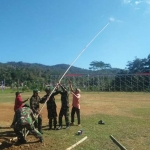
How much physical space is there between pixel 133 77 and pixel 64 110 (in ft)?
164

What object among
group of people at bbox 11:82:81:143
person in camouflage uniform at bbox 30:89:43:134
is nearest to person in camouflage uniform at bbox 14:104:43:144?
group of people at bbox 11:82:81:143

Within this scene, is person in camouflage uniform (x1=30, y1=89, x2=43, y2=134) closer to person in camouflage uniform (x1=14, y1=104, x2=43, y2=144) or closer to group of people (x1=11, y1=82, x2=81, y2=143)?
Answer: group of people (x1=11, y1=82, x2=81, y2=143)

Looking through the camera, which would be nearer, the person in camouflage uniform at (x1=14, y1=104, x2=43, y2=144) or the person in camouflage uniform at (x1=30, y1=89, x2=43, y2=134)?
the person in camouflage uniform at (x1=14, y1=104, x2=43, y2=144)

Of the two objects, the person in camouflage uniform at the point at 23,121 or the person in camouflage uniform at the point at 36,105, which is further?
the person in camouflage uniform at the point at 36,105

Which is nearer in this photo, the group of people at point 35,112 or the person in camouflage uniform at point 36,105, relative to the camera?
the group of people at point 35,112

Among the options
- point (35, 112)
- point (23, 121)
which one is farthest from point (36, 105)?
point (23, 121)

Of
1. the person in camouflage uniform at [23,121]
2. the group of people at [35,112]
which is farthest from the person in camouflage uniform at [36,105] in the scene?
the person in camouflage uniform at [23,121]

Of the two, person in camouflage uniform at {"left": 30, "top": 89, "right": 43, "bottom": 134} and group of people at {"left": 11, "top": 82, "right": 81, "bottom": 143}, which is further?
person in camouflage uniform at {"left": 30, "top": 89, "right": 43, "bottom": 134}

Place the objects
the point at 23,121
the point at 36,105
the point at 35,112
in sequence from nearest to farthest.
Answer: the point at 23,121
the point at 35,112
the point at 36,105

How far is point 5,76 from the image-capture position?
3770 inches

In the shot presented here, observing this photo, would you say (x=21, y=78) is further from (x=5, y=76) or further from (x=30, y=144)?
(x=30, y=144)

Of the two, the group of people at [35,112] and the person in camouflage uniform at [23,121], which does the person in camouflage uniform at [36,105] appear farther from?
the person in camouflage uniform at [23,121]

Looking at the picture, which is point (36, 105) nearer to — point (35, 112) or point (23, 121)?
point (35, 112)

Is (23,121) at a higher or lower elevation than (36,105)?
lower
